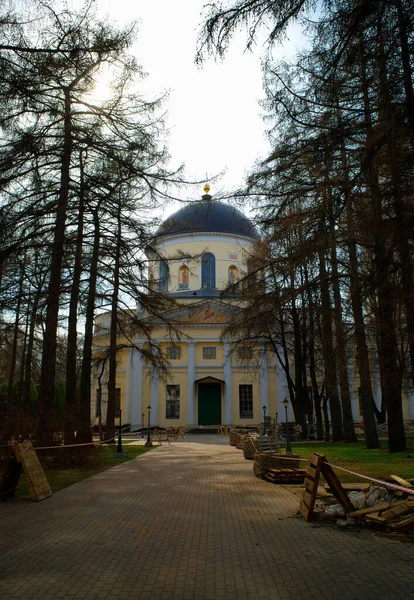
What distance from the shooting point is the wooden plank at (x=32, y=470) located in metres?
9.05

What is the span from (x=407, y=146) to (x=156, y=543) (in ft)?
26.9

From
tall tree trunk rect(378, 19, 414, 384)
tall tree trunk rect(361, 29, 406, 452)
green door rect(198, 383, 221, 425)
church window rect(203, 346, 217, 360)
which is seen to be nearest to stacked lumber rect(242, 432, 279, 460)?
tall tree trunk rect(361, 29, 406, 452)

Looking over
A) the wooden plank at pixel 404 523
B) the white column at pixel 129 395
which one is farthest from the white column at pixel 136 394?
the wooden plank at pixel 404 523

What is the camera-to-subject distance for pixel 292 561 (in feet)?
17.8

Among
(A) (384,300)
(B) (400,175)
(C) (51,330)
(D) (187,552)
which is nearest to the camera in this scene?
(D) (187,552)

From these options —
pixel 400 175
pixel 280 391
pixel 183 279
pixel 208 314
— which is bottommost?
pixel 280 391

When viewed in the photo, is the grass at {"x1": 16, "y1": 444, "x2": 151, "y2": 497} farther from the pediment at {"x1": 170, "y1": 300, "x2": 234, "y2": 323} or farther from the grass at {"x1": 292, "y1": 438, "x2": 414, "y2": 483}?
the pediment at {"x1": 170, "y1": 300, "x2": 234, "y2": 323}

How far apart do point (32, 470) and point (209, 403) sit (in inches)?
1481

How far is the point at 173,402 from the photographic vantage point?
4578 centimetres

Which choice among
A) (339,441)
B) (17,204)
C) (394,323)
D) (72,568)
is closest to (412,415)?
(339,441)

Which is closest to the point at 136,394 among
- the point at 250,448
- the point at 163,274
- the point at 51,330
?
the point at 163,274

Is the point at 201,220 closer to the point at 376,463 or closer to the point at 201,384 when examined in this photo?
the point at 376,463

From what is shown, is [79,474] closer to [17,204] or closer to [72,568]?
[17,204]

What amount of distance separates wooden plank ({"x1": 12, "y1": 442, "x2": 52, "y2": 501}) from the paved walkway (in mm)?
291
